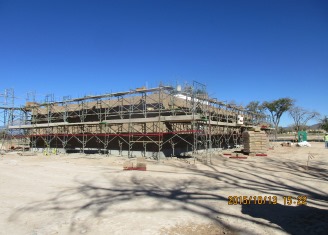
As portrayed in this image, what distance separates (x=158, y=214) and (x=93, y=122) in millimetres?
16584

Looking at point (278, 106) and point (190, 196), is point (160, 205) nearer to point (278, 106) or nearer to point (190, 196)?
point (190, 196)

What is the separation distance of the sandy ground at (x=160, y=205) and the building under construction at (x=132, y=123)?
670 cm

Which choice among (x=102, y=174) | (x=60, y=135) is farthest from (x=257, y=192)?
(x=60, y=135)

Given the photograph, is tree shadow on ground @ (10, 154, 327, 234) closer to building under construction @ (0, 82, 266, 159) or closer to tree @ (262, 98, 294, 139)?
building under construction @ (0, 82, 266, 159)

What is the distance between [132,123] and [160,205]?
13043 millimetres

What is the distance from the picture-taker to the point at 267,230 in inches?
210
